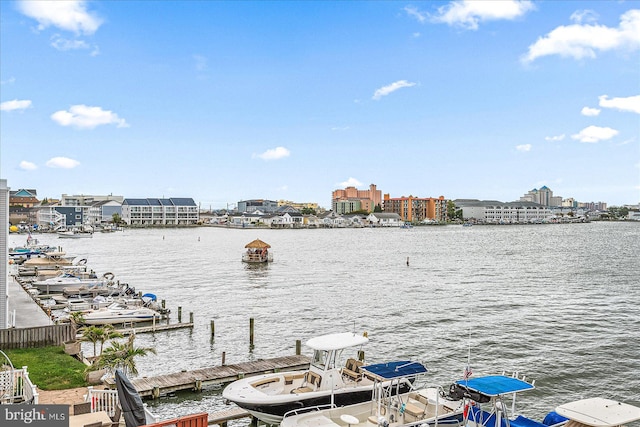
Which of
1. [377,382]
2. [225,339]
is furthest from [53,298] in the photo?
[377,382]

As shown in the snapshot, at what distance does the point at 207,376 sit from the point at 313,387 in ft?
20.3

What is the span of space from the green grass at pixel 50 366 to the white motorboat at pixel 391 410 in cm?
841

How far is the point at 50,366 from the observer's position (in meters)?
20.6

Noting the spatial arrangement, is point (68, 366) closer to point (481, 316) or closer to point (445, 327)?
point (445, 327)

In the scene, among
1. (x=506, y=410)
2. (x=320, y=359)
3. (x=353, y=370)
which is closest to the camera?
(x=506, y=410)

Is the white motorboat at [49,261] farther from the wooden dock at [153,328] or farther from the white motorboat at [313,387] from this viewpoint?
the white motorboat at [313,387]

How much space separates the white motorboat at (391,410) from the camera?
1628cm

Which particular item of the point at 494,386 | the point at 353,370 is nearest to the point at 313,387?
the point at 353,370

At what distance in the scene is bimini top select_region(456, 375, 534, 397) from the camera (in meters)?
14.8

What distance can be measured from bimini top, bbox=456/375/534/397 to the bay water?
7295 mm

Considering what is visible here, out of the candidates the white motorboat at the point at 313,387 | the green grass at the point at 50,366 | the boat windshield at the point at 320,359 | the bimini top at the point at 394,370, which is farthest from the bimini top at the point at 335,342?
the green grass at the point at 50,366

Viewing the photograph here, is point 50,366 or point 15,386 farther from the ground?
point 15,386

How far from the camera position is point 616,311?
41344mm

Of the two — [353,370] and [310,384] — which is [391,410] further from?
[310,384]
